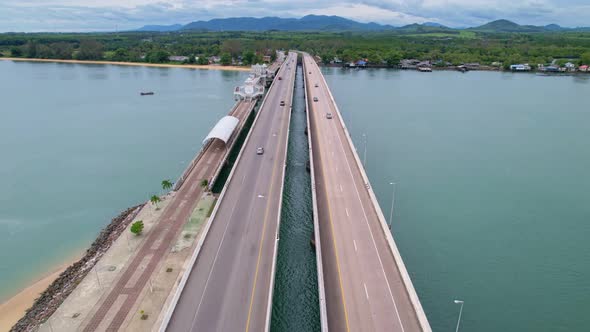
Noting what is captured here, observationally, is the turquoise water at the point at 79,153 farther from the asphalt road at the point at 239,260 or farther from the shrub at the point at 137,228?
the asphalt road at the point at 239,260

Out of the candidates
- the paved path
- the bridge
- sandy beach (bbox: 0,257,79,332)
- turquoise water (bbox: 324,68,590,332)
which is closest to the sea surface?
turquoise water (bbox: 324,68,590,332)

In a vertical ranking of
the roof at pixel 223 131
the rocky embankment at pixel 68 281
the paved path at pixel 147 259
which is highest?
the roof at pixel 223 131

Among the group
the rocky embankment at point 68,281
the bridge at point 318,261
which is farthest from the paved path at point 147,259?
the rocky embankment at point 68,281

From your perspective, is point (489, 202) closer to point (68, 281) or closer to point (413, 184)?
point (413, 184)

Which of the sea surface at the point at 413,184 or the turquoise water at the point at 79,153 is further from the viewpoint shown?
the turquoise water at the point at 79,153

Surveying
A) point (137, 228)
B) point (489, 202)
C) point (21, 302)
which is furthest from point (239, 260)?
point (489, 202)
